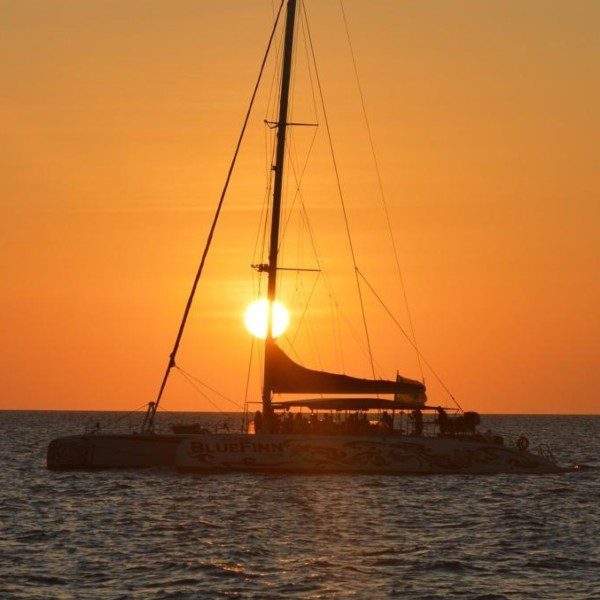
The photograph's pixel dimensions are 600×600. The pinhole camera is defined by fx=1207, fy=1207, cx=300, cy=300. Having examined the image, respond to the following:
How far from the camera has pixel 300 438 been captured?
48.0m

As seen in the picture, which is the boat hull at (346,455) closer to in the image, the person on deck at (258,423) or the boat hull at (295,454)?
the boat hull at (295,454)

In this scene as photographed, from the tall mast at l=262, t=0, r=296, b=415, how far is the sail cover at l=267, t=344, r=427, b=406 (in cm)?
25

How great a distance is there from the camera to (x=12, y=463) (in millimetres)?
68438

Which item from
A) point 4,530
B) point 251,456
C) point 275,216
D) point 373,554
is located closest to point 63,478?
point 251,456

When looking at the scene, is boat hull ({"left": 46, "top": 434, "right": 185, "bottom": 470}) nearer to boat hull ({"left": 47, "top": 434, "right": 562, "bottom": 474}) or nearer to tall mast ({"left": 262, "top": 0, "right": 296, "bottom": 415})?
boat hull ({"left": 47, "top": 434, "right": 562, "bottom": 474})

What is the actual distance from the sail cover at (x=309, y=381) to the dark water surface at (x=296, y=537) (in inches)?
147

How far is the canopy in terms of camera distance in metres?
50.6

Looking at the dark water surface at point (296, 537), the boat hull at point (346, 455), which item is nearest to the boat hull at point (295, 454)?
the boat hull at point (346, 455)

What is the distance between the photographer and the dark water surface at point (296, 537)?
1013 inches

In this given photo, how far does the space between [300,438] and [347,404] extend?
366 centimetres

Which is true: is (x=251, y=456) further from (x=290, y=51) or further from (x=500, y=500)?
(x=290, y=51)

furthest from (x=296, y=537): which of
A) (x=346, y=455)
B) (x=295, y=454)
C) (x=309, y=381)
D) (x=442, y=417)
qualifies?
A: (x=442, y=417)

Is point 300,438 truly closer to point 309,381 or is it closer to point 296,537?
point 309,381

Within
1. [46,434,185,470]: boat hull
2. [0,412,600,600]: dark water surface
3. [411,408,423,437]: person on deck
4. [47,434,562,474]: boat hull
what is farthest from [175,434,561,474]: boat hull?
[46,434,185,470]: boat hull
